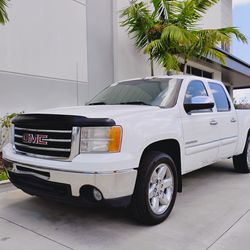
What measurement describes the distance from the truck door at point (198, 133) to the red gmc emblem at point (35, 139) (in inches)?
72.8

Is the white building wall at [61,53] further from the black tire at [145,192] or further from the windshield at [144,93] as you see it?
the black tire at [145,192]

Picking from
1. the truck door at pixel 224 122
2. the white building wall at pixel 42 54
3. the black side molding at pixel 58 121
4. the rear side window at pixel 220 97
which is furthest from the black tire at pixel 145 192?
the white building wall at pixel 42 54

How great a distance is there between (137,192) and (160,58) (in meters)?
6.84

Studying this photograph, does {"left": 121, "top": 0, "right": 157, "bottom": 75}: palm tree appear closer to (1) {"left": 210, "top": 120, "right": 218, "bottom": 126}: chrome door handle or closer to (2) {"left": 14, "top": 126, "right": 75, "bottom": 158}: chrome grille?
(1) {"left": 210, "top": 120, "right": 218, "bottom": 126}: chrome door handle

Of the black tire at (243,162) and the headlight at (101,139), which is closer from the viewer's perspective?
the headlight at (101,139)

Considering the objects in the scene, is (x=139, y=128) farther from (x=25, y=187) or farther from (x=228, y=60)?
(x=228, y=60)

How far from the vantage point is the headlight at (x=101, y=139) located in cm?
327

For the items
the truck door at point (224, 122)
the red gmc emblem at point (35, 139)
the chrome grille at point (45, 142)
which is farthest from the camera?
the truck door at point (224, 122)

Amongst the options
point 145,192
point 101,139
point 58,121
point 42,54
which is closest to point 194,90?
point 145,192

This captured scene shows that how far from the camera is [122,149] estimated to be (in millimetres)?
3293

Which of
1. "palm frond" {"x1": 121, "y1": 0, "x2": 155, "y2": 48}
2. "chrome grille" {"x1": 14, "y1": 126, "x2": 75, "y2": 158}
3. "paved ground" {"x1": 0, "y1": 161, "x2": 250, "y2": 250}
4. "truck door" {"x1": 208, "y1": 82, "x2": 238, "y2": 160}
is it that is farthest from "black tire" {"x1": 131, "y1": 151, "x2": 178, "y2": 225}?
"palm frond" {"x1": 121, "y1": 0, "x2": 155, "y2": 48}

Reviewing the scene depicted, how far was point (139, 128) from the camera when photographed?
350 centimetres

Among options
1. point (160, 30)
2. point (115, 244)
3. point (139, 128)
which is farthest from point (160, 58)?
point (115, 244)

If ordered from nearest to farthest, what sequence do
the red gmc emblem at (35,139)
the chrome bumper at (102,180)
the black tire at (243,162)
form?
the chrome bumper at (102,180), the red gmc emblem at (35,139), the black tire at (243,162)
